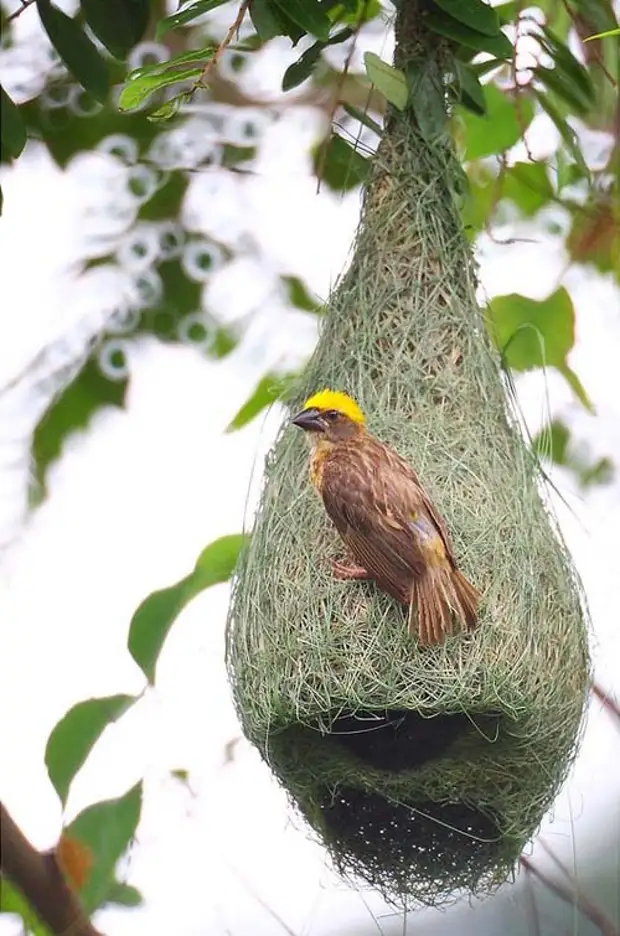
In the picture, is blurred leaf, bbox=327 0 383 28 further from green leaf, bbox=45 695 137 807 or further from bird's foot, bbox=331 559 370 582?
green leaf, bbox=45 695 137 807

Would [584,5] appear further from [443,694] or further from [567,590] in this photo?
[443,694]

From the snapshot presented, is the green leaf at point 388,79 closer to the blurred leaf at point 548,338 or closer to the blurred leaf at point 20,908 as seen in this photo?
the blurred leaf at point 548,338

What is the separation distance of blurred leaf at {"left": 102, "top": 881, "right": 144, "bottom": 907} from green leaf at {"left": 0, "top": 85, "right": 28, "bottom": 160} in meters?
1.15

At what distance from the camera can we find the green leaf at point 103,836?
2203 millimetres

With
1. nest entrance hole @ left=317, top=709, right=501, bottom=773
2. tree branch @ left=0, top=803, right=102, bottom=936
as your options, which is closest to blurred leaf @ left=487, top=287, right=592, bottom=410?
nest entrance hole @ left=317, top=709, right=501, bottom=773

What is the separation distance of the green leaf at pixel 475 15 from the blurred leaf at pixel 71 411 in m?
0.94

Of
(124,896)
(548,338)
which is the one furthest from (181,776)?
(548,338)

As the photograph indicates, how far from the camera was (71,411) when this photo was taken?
106 inches

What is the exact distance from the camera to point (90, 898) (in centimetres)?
220

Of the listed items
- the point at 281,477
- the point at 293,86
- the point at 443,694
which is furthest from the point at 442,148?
the point at 443,694

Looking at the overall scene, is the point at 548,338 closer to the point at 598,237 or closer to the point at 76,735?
the point at 598,237

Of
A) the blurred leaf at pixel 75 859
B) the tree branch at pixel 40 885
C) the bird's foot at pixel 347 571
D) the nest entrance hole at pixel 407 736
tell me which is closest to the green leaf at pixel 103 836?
the blurred leaf at pixel 75 859

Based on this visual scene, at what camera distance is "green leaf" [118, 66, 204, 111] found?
212cm

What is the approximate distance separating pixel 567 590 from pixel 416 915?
2.05 ft
